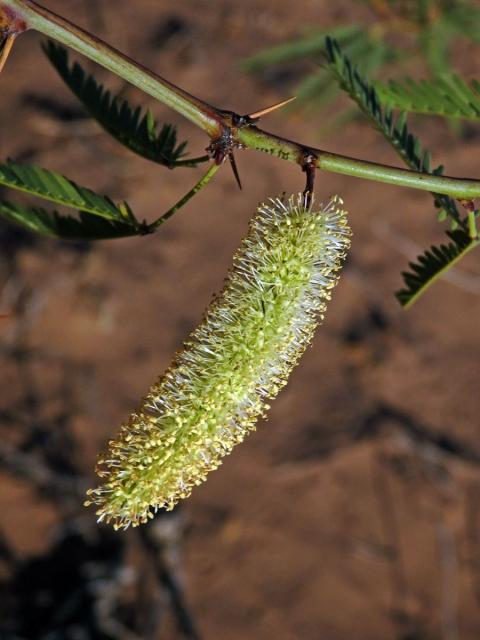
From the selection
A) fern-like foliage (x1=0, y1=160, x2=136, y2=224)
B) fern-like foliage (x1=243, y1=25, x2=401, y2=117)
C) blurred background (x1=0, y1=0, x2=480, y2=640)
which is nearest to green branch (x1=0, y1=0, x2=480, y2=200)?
fern-like foliage (x1=0, y1=160, x2=136, y2=224)

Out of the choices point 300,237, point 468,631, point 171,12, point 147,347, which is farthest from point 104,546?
point 171,12

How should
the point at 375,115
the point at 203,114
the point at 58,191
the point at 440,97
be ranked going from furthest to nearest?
1. the point at 440,97
2. the point at 375,115
3. the point at 58,191
4. the point at 203,114

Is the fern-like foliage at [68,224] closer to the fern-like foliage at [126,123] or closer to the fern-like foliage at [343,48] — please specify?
the fern-like foliage at [126,123]

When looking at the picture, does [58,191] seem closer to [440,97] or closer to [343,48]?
[440,97]

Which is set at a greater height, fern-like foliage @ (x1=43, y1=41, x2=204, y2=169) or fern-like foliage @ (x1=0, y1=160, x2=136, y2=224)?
fern-like foliage @ (x1=43, y1=41, x2=204, y2=169)

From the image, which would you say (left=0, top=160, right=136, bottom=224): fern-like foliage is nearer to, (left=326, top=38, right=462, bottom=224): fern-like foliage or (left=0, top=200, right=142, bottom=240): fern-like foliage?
(left=0, top=200, right=142, bottom=240): fern-like foliage

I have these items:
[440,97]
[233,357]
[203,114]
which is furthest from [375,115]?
[233,357]

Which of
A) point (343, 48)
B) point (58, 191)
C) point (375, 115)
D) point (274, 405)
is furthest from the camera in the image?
point (274, 405)
